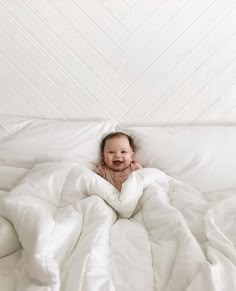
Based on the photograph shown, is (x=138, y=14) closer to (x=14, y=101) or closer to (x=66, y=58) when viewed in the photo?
(x=66, y=58)

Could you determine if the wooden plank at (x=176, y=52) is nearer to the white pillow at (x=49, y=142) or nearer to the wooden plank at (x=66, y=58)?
the wooden plank at (x=66, y=58)

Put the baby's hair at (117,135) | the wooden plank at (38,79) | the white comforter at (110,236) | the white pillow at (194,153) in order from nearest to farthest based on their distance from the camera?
the white comforter at (110,236) → the white pillow at (194,153) → the baby's hair at (117,135) → the wooden plank at (38,79)

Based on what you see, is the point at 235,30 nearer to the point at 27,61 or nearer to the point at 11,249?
the point at 27,61

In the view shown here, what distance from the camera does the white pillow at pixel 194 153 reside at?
64.7 inches

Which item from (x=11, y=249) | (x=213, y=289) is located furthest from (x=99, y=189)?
(x=213, y=289)

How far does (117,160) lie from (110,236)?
1.80 feet

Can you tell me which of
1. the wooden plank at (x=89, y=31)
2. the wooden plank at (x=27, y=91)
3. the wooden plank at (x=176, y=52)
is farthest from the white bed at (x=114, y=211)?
the wooden plank at (x=89, y=31)

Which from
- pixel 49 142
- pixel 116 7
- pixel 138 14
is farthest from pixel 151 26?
pixel 49 142

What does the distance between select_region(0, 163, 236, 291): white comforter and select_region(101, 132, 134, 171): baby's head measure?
9.2 inches

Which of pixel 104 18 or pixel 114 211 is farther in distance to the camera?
pixel 104 18

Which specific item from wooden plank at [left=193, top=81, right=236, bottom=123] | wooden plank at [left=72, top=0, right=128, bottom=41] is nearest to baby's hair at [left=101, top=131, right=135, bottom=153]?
wooden plank at [left=193, top=81, right=236, bottom=123]

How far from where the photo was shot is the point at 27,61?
1866 millimetres

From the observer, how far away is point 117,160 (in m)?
1.73

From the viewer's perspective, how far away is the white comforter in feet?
3.15
